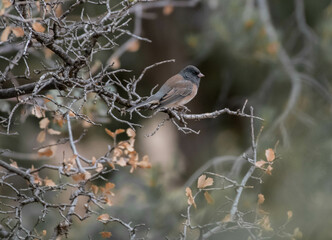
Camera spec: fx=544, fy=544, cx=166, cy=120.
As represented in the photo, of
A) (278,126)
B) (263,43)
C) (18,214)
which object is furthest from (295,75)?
(18,214)

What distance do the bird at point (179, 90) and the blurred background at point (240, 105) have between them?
46 centimetres

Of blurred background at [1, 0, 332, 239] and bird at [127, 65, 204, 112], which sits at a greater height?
bird at [127, 65, 204, 112]

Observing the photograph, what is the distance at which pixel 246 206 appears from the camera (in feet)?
10.7

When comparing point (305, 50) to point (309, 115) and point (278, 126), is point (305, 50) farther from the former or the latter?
point (278, 126)

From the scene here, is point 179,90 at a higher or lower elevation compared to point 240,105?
higher

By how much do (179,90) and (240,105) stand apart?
322 centimetres

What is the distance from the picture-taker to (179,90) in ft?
13.3

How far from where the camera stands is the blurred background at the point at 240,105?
4000 millimetres

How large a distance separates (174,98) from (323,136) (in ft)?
5.73

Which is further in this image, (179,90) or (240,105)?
(240,105)

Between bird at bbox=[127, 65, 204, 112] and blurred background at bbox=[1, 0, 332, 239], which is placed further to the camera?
blurred background at bbox=[1, 0, 332, 239]

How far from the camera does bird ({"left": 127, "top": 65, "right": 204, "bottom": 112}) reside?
3745mm

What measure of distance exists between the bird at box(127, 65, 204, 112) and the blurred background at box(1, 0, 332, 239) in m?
0.46

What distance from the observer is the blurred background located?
4.00m
